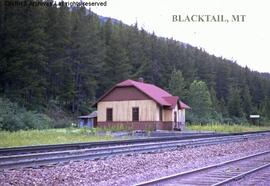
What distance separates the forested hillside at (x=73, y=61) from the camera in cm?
4806

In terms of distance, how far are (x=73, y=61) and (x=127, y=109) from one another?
1806cm

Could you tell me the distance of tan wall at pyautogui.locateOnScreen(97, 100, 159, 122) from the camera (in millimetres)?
46688

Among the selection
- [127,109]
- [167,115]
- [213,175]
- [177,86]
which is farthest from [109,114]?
[213,175]

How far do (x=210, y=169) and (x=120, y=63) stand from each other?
58887 mm

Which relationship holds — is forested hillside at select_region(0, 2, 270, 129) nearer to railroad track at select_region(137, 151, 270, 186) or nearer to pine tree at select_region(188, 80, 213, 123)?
pine tree at select_region(188, 80, 213, 123)

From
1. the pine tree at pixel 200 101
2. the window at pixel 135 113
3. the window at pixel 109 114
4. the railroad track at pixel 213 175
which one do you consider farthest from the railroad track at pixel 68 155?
the pine tree at pixel 200 101

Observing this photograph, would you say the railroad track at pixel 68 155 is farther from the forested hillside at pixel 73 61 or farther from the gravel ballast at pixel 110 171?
the forested hillside at pixel 73 61

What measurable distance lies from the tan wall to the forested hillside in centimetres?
779

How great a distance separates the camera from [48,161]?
14156 millimetres

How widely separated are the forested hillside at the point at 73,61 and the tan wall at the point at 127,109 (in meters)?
7.79

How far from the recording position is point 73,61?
206ft

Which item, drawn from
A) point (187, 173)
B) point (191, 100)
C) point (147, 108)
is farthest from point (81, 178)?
point (191, 100)

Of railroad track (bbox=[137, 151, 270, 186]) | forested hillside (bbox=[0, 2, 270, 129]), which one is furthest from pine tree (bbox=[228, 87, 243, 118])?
railroad track (bbox=[137, 151, 270, 186])

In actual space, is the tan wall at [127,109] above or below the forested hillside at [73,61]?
below
